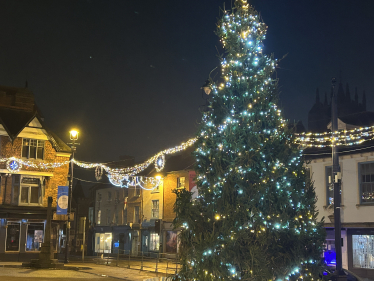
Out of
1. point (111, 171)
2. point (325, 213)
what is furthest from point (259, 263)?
point (111, 171)

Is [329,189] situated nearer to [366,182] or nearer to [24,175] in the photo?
[366,182]

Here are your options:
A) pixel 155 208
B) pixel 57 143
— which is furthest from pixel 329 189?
pixel 155 208

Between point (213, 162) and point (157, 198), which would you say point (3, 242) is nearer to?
point (157, 198)

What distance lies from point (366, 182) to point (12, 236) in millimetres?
25026

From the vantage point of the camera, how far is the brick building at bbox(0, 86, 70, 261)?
32.5m

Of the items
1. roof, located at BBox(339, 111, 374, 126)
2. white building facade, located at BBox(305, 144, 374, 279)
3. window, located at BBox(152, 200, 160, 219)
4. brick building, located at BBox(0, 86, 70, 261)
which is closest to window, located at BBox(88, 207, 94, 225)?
window, located at BBox(152, 200, 160, 219)

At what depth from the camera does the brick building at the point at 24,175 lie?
32.5 m

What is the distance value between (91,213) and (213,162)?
5818cm

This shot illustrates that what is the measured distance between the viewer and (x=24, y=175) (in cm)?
3362

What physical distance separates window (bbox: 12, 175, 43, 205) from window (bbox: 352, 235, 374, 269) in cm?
2288

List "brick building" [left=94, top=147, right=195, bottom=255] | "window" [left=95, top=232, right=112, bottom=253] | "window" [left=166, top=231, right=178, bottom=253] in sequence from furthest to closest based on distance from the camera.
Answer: "window" [left=95, top=232, right=112, bottom=253] → "brick building" [left=94, top=147, right=195, bottom=255] → "window" [left=166, top=231, right=178, bottom=253]

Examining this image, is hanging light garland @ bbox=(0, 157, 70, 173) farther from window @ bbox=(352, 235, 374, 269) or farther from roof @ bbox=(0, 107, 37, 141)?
window @ bbox=(352, 235, 374, 269)

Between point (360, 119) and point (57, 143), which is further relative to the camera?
point (57, 143)

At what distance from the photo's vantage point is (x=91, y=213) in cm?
6378
